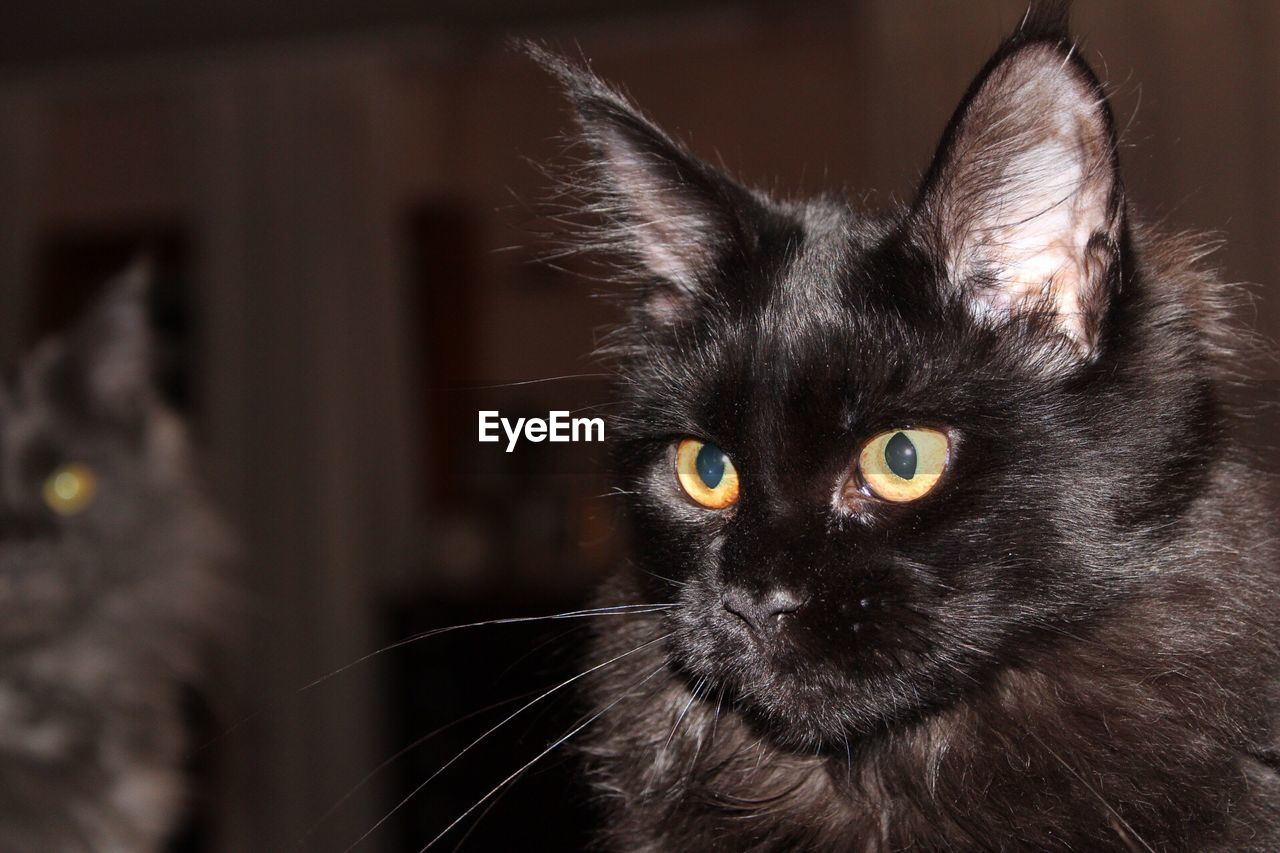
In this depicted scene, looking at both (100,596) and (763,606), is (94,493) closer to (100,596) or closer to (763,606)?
(100,596)

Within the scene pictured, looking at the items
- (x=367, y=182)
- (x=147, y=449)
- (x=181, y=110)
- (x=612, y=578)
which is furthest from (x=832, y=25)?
(x=612, y=578)

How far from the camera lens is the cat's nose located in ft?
2.27

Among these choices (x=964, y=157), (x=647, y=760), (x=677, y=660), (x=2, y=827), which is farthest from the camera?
(x=2, y=827)

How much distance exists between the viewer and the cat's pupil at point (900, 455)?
2.28ft

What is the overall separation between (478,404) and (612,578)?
12.5 inches

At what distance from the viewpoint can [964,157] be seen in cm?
65

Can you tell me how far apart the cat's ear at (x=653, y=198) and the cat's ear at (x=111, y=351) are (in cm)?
157

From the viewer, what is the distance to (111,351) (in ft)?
7.04

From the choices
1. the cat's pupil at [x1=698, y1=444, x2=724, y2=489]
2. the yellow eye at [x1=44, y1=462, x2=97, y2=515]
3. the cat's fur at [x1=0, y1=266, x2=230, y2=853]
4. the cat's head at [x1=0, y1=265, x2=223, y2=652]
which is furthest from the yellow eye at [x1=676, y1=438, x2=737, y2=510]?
the yellow eye at [x1=44, y1=462, x2=97, y2=515]

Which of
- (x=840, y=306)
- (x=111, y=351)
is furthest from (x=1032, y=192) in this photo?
(x=111, y=351)

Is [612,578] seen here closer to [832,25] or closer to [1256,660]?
[1256,660]

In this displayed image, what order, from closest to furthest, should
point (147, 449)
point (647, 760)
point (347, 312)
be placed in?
point (647, 760), point (147, 449), point (347, 312)

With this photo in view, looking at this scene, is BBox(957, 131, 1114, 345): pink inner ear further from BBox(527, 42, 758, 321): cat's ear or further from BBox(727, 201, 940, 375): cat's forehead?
BBox(527, 42, 758, 321): cat's ear

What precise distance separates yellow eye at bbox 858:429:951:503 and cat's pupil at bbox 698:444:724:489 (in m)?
0.12
